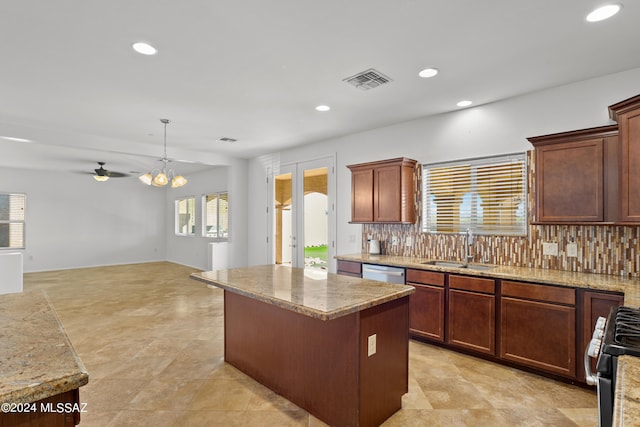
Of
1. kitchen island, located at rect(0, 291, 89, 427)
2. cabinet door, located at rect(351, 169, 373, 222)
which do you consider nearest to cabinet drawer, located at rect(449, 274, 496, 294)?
cabinet door, located at rect(351, 169, 373, 222)

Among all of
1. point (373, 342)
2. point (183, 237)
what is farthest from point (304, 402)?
point (183, 237)

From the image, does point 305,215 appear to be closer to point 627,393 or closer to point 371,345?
point 371,345

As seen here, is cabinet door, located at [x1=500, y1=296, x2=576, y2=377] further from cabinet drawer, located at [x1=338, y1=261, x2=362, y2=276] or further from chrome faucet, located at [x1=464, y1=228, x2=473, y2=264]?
cabinet drawer, located at [x1=338, y1=261, x2=362, y2=276]

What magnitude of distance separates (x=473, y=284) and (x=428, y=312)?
589mm

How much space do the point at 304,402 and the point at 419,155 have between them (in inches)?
125

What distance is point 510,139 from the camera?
11.6 feet

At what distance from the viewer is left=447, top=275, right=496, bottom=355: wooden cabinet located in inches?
121

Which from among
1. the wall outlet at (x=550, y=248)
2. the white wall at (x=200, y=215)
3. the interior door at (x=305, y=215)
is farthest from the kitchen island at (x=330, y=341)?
the white wall at (x=200, y=215)

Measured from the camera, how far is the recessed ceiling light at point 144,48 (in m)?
2.51

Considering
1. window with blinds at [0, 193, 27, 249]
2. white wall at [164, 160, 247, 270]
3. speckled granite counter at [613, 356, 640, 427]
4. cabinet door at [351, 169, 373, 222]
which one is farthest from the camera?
window with blinds at [0, 193, 27, 249]

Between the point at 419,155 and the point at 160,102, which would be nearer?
the point at 160,102

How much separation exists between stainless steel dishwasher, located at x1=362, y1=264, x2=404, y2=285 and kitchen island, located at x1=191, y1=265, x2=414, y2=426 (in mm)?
1121

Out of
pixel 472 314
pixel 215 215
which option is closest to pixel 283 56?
pixel 472 314

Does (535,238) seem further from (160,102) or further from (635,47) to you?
(160,102)
